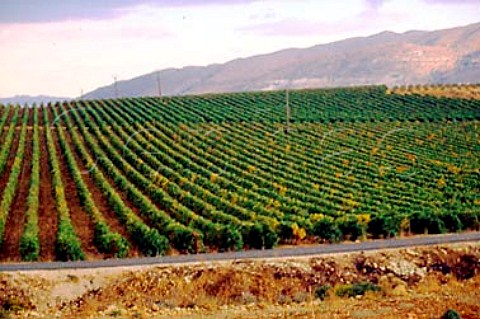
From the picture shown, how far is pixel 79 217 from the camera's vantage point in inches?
1861

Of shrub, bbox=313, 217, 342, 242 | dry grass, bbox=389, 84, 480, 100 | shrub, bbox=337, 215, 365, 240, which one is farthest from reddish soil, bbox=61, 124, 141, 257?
dry grass, bbox=389, 84, 480, 100

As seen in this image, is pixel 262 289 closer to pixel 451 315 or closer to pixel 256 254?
pixel 256 254

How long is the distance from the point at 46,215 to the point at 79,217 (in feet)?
6.85

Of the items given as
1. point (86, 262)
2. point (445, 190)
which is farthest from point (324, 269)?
point (445, 190)

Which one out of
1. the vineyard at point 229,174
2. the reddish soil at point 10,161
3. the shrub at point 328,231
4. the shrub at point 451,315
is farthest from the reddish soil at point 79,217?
the shrub at point 451,315

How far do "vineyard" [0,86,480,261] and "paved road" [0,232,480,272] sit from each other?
1.63 m

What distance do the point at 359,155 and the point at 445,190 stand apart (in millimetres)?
13240

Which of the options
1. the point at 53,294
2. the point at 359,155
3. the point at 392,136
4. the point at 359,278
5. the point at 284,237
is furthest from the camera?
the point at 392,136

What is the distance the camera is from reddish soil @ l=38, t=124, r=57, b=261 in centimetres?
3928

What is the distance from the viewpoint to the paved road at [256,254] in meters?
34.5

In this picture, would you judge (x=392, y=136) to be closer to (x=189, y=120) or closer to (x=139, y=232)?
(x=189, y=120)

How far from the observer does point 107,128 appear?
268ft

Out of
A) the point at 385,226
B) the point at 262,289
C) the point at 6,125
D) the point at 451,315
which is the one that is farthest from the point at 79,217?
the point at 6,125

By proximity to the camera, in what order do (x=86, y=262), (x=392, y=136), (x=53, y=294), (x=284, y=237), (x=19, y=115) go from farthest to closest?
1. (x=19, y=115)
2. (x=392, y=136)
3. (x=284, y=237)
4. (x=86, y=262)
5. (x=53, y=294)
